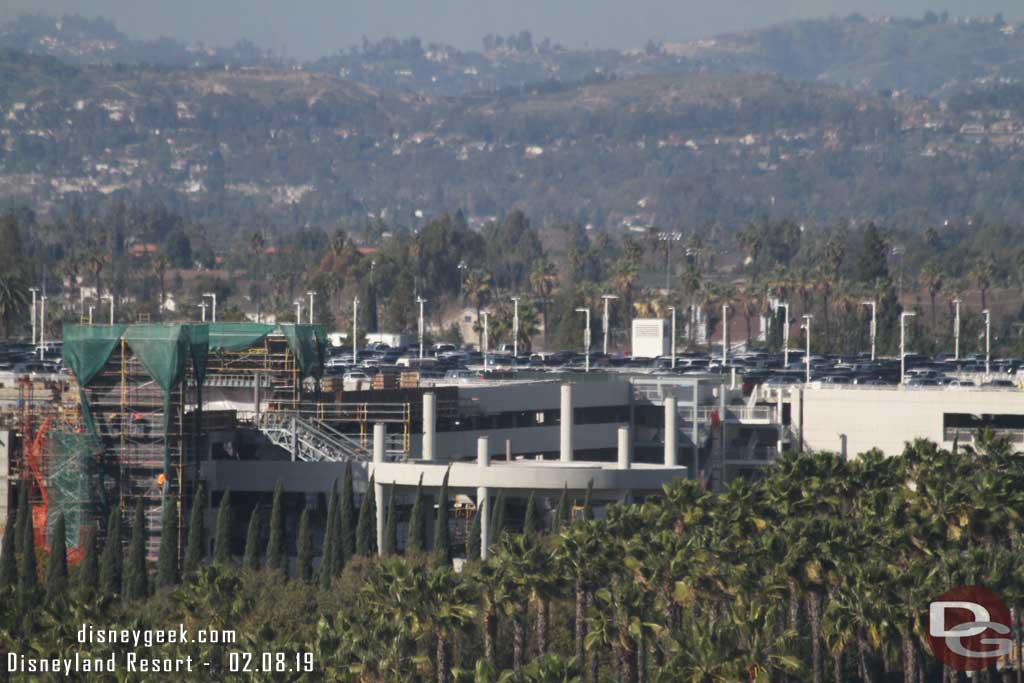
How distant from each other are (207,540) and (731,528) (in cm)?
2359

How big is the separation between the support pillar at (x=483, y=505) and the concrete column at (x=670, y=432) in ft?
32.4

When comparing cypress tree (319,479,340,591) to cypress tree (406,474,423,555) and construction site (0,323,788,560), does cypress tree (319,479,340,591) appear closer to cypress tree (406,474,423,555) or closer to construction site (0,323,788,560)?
cypress tree (406,474,423,555)

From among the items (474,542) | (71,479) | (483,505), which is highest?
(71,479)

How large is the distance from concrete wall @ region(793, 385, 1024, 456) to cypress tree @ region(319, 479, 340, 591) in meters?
32.3

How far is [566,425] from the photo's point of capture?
97.5 m

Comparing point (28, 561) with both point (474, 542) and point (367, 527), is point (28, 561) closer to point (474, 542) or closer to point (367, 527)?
point (367, 527)

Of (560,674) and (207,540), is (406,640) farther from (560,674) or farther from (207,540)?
(207,540)

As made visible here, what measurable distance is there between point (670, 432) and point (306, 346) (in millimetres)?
15062

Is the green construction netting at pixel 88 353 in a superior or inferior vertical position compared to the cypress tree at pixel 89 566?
superior

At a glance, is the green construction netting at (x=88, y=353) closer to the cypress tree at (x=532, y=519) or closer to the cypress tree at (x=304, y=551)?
the cypress tree at (x=304, y=551)

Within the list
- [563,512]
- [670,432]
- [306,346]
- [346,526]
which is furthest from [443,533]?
[670,432]

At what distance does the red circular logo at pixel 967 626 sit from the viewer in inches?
2421

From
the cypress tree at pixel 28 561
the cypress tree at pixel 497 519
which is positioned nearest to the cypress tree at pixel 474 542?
the cypress tree at pixel 497 519

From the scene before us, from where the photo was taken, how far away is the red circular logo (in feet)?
202
